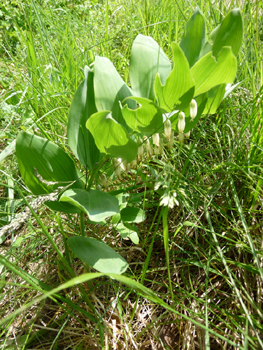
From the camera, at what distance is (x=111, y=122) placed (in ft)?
1.81

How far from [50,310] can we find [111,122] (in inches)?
25.0

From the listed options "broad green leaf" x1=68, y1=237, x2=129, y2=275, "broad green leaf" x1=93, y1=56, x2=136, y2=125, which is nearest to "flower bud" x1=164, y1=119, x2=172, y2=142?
"broad green leaf" x1=93, y1=56, x2=136, y2=125

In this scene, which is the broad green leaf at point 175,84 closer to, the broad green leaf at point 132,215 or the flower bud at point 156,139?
the flower bud at point 156,139

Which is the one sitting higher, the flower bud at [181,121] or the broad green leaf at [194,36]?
the broad green leaf at [194,36]

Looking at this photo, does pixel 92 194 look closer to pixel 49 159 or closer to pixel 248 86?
pixel 49 159

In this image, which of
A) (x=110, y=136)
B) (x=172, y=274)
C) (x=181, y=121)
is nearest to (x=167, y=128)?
(x=181, y=121)

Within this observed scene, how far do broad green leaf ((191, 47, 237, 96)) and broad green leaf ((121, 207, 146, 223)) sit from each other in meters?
0.34

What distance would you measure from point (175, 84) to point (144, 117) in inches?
3.9

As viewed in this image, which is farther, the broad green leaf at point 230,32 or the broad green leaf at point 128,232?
the broad green leaf at point 128,232

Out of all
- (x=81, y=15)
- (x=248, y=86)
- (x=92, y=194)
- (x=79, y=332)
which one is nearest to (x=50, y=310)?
(x=79, y=332)

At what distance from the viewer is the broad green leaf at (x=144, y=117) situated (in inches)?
23.3

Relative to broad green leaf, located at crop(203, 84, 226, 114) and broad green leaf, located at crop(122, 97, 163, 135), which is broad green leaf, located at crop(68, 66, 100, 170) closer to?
broad green leaf, located at crop(122, 97, 163, 135)

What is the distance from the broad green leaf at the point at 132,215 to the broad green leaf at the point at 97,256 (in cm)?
11

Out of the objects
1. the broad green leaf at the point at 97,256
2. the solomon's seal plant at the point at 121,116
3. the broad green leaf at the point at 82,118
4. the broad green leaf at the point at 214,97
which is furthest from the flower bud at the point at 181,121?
the broad green leaf at the point at 97,256
